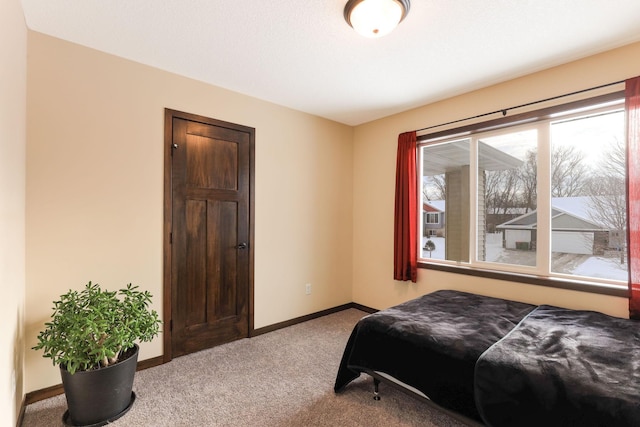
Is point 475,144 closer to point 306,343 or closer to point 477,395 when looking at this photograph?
point 477,395

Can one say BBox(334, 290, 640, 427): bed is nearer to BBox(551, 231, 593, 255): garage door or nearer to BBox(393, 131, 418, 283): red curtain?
BBox(551, 231, 593, 255): garage door

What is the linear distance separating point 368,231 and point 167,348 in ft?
8.46

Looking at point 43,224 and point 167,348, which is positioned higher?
point 43,224

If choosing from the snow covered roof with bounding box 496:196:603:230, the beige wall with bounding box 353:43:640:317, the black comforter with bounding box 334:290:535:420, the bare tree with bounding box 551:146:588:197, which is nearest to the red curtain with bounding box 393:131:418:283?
the beige wall with bounding box 353:43:640:317

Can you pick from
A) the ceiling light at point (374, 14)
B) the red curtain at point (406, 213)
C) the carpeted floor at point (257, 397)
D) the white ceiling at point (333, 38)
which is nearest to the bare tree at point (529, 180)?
the white ceiling at point (333, 38)

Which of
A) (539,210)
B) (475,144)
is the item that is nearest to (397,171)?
(475,144)

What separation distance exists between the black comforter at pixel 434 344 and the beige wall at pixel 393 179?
478mm

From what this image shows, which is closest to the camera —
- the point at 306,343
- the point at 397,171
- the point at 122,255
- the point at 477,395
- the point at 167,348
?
the point at 477,395

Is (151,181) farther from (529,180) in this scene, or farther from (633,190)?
(633,190)

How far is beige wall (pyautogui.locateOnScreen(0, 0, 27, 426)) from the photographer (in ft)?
4.83

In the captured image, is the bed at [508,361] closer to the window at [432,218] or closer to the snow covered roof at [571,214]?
the snow covered roof at [571,214]

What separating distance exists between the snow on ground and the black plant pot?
3.17 meters

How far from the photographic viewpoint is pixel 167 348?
2645 millimetres

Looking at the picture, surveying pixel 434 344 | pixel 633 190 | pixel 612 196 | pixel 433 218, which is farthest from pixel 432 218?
pixel 434 344
